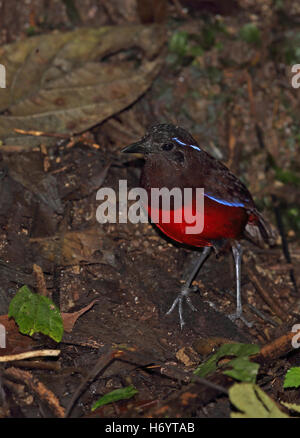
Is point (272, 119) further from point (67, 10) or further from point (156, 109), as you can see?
point (67, 10)

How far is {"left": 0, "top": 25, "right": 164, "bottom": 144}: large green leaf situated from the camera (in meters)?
5.98

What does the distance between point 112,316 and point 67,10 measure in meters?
4.03

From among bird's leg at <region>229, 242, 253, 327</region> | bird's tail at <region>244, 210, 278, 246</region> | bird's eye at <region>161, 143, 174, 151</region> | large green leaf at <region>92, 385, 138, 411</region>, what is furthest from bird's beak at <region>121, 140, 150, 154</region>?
large green leaf at <region>92, 385, 138, 411</region>

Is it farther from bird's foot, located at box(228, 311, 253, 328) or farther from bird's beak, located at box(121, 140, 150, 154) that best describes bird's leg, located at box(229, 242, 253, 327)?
bird's beak, located at box(121, 140, 150, 154)

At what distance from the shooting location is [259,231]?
611cm

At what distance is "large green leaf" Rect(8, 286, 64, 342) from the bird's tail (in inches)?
94.7

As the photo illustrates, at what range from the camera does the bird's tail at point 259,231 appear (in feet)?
19.2

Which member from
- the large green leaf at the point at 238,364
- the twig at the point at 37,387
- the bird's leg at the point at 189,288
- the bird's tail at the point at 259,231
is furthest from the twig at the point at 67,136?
the large green leaf at the point at 238,364

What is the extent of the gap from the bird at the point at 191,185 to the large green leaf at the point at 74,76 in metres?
1.27

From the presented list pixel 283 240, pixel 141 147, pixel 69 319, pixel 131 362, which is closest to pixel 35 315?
pixel 69 319

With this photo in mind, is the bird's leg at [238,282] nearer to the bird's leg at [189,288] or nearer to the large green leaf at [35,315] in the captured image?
the bird's leg at [189,288]

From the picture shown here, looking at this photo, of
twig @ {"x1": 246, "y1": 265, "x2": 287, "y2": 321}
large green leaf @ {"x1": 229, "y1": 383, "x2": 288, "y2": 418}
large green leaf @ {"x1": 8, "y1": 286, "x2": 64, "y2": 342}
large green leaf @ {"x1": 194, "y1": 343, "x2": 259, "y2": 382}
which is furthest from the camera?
twig @ {"x1": 246, "y1": 265, "x2": 287, "y2": 321}

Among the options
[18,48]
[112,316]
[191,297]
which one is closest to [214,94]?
[18,48]

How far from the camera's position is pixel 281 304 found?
5719 millimetres
